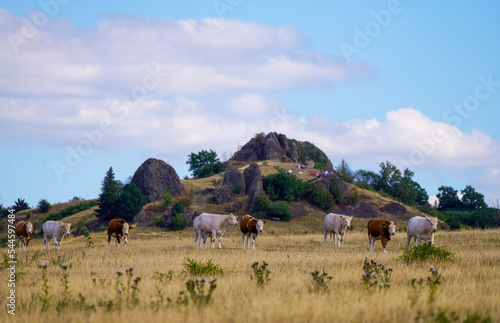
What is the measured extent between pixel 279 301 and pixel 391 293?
2805mm

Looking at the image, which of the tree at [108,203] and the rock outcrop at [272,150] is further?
the rock outcrop at [272,150]

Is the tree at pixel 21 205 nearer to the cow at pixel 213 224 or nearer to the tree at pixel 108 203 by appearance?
the tree at pixel 108 203

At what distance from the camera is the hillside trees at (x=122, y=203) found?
62.7 metres

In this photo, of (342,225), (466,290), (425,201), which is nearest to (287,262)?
(466,290)

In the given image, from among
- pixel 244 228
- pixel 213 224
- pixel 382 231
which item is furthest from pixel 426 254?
pixel 213 224

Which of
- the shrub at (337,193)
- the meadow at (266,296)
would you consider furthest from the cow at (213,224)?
the shrub at (337,193)

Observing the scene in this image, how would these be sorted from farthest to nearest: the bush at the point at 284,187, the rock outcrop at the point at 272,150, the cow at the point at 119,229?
the rock outcrop at the point at 272,150 < the bush at the point at 284,187 < the cow at the point at 119,229

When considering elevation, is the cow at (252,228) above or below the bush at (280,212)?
below

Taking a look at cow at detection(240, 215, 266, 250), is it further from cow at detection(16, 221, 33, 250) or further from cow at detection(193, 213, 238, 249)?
cow at detection(16, 221, 33, 250)

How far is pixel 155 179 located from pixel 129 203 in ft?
20.7

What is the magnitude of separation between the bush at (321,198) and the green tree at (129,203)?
2301 centimetres

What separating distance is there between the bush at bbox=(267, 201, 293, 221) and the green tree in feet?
54.2

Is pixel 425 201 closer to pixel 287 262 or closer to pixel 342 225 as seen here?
pixel 342 225

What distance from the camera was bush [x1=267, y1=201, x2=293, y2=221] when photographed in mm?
62812
